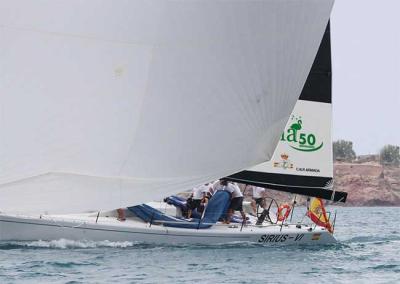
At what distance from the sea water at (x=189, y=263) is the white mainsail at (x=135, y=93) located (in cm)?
106

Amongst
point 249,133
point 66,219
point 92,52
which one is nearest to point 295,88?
point 249,133

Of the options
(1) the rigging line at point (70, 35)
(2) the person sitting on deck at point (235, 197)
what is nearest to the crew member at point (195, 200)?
(2) the person sitting on deck at point (235, 197)

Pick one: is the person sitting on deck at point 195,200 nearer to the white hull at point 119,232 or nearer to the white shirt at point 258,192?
the white hull at point 119,232

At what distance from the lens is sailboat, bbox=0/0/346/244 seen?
15.6 meters

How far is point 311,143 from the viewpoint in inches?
895

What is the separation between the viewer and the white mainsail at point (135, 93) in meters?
15.6

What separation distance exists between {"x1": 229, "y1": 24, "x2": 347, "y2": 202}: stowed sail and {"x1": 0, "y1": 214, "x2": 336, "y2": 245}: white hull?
1.72 m

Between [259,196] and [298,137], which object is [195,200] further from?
[298,137]

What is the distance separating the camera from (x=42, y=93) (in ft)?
51.6

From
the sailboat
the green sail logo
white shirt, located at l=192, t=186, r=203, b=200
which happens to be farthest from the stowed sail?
the sailboat

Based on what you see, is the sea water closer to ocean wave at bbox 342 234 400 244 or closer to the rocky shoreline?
ocean wave at bbox 342 234 400 244

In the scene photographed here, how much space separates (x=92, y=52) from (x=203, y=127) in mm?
2235

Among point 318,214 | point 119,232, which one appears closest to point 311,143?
point 318,214

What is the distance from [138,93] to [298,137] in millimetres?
7106
